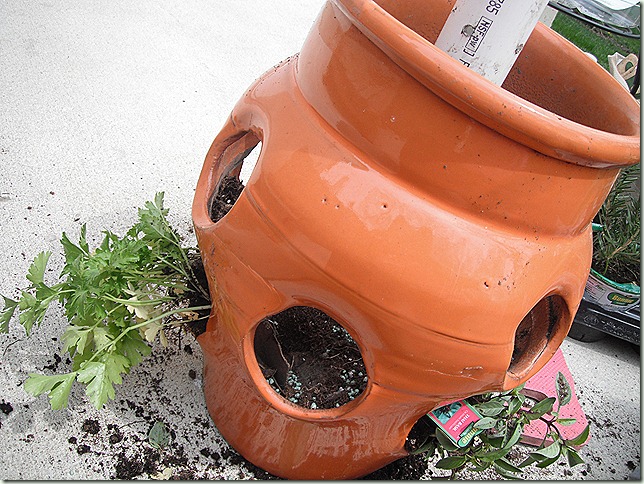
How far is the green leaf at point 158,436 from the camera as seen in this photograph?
1.20 metres

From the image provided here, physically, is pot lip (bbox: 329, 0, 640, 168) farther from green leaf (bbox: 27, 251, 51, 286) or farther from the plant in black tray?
the plant in black tray

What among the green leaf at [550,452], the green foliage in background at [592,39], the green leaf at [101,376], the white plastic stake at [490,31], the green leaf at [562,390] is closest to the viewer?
the white plastic stake at [490,31]

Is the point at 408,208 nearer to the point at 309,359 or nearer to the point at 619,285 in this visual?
the point at 309,359

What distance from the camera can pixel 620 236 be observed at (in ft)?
5.50

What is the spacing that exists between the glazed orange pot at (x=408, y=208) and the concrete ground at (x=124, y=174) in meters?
0.42

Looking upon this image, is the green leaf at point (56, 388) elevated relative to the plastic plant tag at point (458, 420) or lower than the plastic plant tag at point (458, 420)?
lower

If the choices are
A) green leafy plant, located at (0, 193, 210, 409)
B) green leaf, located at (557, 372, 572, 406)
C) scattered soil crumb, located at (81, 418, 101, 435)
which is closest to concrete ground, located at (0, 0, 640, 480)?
scattered soil crumb, located at (81, 418, 101, 435)

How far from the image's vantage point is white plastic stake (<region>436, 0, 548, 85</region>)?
867 millimetres

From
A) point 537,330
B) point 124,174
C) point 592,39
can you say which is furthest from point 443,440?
point 592,39

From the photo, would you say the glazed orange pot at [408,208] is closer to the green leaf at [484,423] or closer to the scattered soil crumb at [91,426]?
the green leaf at [484,423]

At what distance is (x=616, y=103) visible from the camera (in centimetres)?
100

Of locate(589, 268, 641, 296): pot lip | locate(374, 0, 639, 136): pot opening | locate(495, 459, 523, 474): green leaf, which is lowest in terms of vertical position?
locate(495, 459, 523, 474): green leaf

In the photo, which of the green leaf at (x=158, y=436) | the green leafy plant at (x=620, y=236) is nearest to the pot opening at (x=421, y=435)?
the green leaf at (x=158, y=436)

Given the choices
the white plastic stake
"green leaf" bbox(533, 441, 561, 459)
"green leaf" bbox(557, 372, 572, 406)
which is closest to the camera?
the white plastic stake
